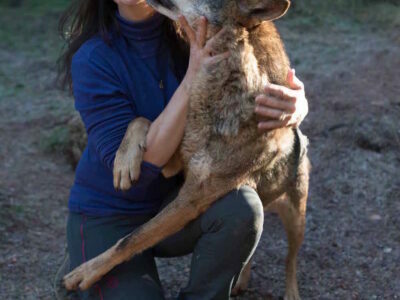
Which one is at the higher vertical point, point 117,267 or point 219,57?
point 219,57

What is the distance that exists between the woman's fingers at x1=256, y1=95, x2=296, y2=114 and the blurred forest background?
1455mm

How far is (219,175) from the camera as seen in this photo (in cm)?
312

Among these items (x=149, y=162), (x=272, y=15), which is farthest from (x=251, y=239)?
(x=272, y=15)

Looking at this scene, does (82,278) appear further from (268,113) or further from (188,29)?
(188,29)

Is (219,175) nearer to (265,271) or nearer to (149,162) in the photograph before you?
(149,162)

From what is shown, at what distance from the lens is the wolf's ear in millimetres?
3000

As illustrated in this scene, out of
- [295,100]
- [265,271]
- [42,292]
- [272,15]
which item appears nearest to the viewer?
[272,15]

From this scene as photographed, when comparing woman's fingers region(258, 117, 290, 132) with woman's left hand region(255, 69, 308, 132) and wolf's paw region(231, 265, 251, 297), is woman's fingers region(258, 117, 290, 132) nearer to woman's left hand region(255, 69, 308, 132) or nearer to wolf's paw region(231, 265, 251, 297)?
woman's left hand region(255, 69, 308, 132)

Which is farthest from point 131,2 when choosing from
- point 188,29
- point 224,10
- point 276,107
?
point 276,107

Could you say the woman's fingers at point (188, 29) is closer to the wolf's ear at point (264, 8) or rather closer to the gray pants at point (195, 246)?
the wolf's ear at point (264, 8)

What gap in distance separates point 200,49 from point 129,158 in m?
0.60

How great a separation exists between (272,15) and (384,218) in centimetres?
244

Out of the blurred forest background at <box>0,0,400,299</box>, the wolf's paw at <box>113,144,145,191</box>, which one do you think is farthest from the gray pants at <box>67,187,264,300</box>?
the blurred forest background at <box>0,0,400,299</box>

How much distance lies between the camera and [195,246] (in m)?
3.31
